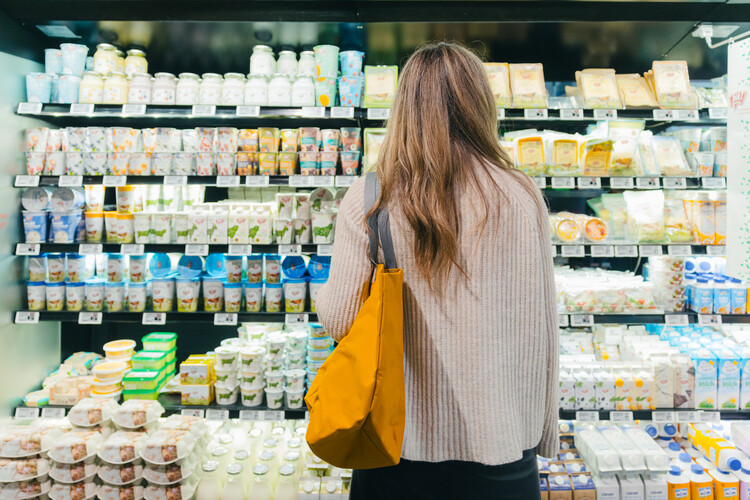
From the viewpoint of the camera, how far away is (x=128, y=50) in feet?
9.20

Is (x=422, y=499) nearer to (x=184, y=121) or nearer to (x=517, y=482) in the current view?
(x=517, y=482)

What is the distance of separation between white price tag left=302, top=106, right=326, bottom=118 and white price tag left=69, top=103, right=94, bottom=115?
1.13 metres

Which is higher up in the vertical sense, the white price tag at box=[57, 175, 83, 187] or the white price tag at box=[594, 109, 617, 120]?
the white price tag at box=[594, 109, 617, 120]

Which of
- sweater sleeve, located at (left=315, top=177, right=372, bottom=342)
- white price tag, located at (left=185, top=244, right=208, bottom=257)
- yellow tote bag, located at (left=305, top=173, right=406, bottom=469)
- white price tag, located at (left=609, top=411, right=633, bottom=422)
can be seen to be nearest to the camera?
yellow tote bag, located at (left=305, top=173, right=406, bottom=469)

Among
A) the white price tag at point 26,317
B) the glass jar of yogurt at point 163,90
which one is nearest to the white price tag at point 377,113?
the glass jar of yogurt at point 163,90

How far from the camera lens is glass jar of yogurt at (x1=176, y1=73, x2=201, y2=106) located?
2617mm

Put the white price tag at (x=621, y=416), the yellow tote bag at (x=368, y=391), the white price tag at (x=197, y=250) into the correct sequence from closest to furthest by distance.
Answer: the yellow tote bag at (x=368, y=391) → the white price tag at (x=621, y=416) → the white price tag at (x=197, y=250)

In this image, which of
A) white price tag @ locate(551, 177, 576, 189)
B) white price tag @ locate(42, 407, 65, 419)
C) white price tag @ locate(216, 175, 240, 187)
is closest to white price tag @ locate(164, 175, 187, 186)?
white price tag @ locate(216, 175, 240, 187)

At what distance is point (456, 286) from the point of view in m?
1.08

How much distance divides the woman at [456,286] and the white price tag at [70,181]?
2089mm

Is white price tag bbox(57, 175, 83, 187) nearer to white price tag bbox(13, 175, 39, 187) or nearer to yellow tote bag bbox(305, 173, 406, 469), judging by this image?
white price tag bbox(13, 175, 39, 187)

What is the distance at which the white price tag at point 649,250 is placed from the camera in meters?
2.52

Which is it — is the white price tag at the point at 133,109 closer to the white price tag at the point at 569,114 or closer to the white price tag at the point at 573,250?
the white price tag at the point at 569,114

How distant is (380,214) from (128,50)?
251 centimetres
